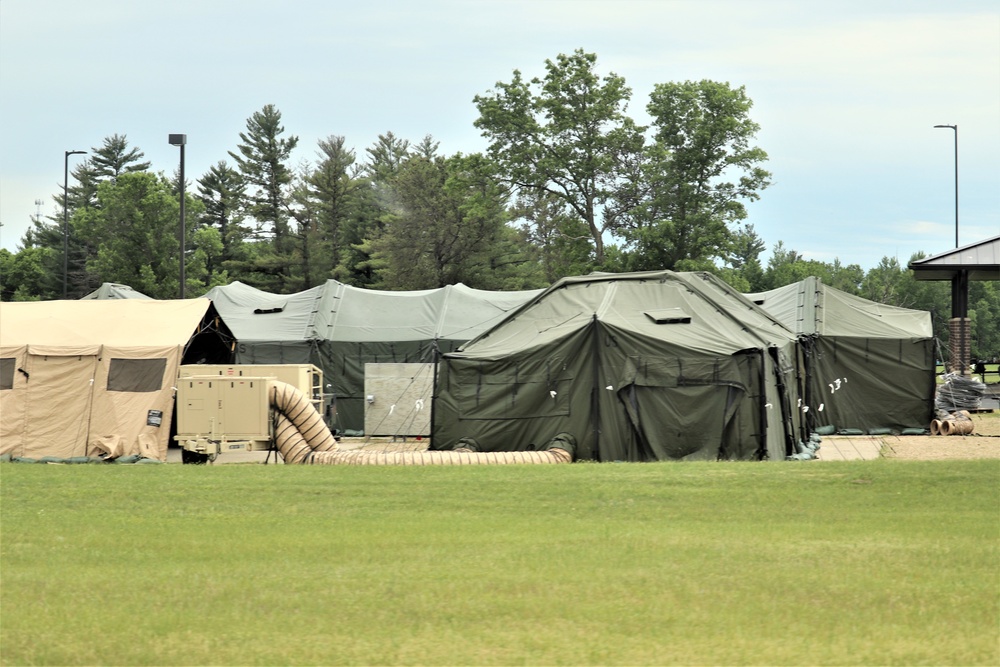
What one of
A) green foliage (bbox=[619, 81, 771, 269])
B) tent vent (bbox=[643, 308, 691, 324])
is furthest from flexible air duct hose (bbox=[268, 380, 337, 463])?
green foliage (bbox=[619, 81, 771, 269])

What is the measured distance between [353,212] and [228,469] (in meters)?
58.5

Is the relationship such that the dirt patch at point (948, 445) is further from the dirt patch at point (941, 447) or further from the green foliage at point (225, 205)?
the green foliage at point (225, 205)

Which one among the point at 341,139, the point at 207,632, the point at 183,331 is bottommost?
the point at 207,632

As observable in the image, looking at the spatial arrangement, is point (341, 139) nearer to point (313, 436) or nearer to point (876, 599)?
point (313, 436)

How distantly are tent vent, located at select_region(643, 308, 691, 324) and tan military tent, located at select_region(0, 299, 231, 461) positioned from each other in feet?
25.5

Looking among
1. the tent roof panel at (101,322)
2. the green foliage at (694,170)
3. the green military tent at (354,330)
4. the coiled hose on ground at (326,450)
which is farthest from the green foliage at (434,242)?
the coiled hose on ground at (326,450)

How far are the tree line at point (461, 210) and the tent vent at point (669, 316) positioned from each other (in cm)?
2012

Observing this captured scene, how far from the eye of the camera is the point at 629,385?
55.4 ft

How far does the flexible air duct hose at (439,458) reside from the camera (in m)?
15.5

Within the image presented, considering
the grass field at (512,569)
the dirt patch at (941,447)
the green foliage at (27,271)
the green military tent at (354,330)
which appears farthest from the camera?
the green foliage at (27,271)

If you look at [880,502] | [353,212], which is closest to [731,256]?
[353,212]

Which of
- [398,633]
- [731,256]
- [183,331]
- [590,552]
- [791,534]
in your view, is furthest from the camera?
[731,256]

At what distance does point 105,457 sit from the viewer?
17.9 metres

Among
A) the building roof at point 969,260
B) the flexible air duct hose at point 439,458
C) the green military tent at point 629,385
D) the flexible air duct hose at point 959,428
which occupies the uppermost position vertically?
the building roof at point 969,260
